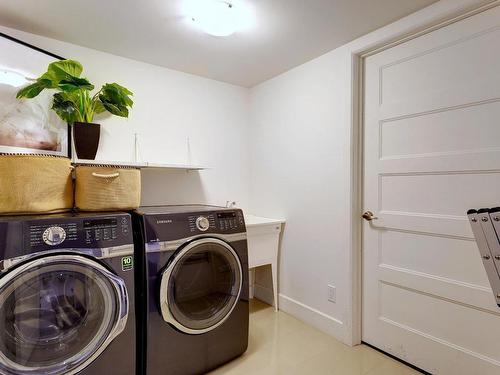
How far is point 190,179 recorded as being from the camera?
267cm

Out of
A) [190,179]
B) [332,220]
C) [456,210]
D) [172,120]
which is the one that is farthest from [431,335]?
[172,120]

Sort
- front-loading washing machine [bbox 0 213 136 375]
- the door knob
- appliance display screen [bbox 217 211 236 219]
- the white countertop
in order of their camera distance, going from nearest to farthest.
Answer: front-loading washing machine [bbox 0 213 136 375] < appliance display screen [bbox 217 211 236 219] < the door knob < the white countertop

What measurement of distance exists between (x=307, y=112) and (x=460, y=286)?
158 cm

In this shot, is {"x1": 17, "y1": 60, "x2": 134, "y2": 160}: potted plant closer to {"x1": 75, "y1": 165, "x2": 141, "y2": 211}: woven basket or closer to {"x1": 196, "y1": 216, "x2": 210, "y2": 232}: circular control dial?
{"x1": 75, "y1": 165, "x2": 141, "y2": 211}: woven basket

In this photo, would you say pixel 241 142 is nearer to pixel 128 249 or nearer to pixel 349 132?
pixel 349 132

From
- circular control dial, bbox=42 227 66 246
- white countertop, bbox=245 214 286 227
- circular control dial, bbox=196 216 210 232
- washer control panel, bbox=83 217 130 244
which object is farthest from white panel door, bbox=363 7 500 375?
circular control dial, bbox=42 227 66 246

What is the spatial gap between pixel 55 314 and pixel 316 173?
6.18 feet

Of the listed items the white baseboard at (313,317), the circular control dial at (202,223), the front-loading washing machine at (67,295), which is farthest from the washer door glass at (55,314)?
the white baseboard at (313,317)

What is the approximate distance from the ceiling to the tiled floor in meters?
2.15

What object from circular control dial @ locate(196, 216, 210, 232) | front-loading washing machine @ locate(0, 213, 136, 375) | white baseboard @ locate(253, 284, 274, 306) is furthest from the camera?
white baseboard @ locate(253, 284, 274, 306)

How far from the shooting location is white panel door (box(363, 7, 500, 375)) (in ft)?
5.08

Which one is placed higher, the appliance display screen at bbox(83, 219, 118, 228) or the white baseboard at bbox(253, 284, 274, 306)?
the appliance display screen at bbox(83, 219, 118, 228)

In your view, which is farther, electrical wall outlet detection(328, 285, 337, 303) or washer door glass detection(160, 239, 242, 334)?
electrical wall outlet detection(328, 285, 337, 303)

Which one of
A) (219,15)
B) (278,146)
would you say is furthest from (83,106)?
(278,146)
